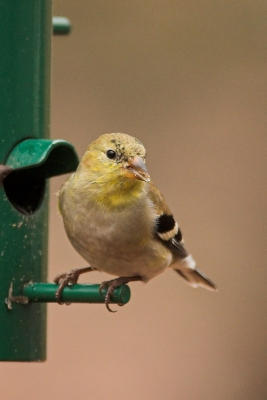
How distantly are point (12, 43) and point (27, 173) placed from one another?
58 centimetres

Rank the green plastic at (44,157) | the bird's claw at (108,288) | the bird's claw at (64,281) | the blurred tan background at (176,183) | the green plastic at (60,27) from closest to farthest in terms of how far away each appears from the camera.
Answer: the bird's claw at (108,288), the bird's claw at (64,281), the green plastic at (44,157), the green plastic at (60,27), the blurred tan background at (176,183)

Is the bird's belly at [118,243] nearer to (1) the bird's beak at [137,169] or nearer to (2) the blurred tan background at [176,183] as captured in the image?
(1) the bird's beak at [137,169]

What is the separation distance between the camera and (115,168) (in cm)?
539

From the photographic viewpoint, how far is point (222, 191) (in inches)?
369

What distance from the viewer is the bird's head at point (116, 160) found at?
5309 mm

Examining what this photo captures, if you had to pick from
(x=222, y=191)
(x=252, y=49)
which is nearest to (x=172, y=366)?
(x=222, y=191)

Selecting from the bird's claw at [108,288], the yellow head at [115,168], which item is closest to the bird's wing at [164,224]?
the yellow head at [115,168]

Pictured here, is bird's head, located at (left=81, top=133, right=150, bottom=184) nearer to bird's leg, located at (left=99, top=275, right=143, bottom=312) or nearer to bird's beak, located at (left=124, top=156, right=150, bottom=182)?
bird's beak, located at (left=124, top=156, right=150, bottom=182)

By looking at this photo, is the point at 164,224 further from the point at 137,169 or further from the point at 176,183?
the point at 176,183

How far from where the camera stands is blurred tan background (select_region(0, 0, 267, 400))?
814 centimetres

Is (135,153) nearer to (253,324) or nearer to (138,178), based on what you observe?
(138,178)

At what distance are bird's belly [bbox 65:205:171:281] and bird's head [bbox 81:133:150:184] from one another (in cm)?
17

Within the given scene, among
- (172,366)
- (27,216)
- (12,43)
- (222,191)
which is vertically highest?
(12,43)

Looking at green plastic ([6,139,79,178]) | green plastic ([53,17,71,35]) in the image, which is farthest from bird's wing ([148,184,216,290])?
green plastic ([53,17,71,35])
